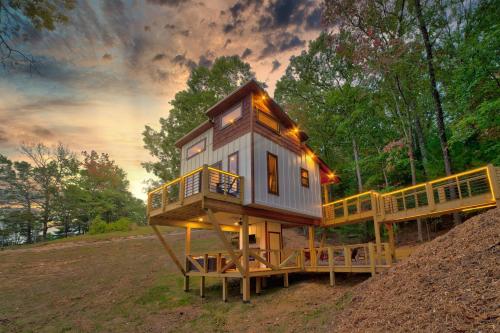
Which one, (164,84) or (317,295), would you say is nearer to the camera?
(317,295)

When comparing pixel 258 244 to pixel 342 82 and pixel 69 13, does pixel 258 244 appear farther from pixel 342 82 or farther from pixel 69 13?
pixel 342 82

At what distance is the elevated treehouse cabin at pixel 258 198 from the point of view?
11078 mm

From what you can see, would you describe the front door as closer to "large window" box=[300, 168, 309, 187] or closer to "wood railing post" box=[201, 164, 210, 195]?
"large window" box=[300, 168, 309, 187]

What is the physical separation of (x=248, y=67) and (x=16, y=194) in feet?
121

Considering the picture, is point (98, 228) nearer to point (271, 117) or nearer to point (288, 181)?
point (288, 181)

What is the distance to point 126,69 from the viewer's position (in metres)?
15.7

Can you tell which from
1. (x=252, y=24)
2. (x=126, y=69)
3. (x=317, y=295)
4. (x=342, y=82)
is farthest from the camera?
(x=342, y=82)

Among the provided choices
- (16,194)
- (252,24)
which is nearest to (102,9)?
(252,24)

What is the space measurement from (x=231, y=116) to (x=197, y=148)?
327 cm

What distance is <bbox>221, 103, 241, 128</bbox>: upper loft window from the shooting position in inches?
530

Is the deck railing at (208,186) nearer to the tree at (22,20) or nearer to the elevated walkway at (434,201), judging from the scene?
the tree at (22,20)

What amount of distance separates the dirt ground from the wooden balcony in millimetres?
3873

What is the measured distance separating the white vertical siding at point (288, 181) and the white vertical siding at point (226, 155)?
36cm

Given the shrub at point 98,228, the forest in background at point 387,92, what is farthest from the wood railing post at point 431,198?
the shrub at point 98,228
